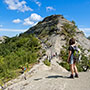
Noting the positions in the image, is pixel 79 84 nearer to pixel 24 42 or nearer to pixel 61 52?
pixel 61 52

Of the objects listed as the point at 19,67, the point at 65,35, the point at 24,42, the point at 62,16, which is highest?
the point at 62,16

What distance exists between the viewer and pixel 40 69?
1012cm

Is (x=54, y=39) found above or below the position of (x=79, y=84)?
above

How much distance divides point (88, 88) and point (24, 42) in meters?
20.9

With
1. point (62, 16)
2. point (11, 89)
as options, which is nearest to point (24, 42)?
point (11, 89)

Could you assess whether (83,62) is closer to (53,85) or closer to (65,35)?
(65,35)

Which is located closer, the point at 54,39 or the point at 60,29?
the point at 54,39

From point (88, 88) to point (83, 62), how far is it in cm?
1521


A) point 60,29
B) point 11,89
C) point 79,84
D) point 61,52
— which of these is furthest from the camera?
point 60,29

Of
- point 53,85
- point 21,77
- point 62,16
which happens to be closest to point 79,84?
point 53,85

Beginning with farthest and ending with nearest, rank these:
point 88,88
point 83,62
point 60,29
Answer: point 60,29
point 83,62
point 88,88

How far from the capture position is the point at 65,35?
3066 centimetres

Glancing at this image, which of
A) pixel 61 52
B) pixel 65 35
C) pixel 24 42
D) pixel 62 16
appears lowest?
pixel 61 52

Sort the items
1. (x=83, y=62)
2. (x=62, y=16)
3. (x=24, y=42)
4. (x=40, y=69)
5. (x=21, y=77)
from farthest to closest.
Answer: (x=62, y=16) < (x=24, y=42) < (x=83, y=62) < (x=40, y=69) < (x=21, y=77)
